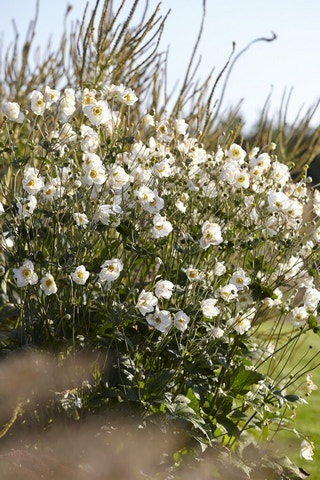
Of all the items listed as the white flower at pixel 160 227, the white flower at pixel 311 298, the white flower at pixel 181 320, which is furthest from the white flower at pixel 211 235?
the white flower at pixel 311 298

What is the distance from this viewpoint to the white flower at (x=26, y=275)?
2.95m

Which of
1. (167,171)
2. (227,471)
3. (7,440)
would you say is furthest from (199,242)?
(7,440)

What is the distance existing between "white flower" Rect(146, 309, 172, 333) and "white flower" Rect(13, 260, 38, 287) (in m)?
0.45

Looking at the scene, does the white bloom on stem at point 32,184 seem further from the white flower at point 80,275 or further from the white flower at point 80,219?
the white flower at point 80,275

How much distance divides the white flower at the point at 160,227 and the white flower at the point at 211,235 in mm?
137

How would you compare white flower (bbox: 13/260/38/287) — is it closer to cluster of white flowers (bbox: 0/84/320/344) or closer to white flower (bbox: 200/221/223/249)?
cluster of white flowers (bbox: 0/84/320/344)

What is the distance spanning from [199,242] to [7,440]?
113 centimetres

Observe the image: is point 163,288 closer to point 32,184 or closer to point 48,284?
point 48,284

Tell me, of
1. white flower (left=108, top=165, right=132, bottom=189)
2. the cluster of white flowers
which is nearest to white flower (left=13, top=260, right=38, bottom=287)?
the cluster of white flowers

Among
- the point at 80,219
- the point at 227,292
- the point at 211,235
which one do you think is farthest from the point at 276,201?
the point at 80,219

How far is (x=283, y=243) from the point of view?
323 centimetres

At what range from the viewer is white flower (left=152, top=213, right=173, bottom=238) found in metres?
2.94

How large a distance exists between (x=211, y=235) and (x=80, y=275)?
52 centimetres

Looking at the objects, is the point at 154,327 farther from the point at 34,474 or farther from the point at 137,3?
the point at 137,3
